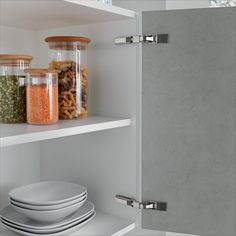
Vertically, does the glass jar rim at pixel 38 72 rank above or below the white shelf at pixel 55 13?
below

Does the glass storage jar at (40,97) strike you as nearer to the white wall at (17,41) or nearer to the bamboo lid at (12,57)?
the bamboo lid at (12,57)

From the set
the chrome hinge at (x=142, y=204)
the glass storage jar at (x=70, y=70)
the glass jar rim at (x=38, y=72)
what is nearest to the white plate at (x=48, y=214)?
the chrome hinge at (x=142, y=204)

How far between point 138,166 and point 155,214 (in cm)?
16

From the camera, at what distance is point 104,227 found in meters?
1.32

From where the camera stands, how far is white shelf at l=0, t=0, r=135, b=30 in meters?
1.07

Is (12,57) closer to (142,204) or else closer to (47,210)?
(47,210)

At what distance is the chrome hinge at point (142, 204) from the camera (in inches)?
50.4

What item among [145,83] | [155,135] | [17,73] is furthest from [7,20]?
[155,135]

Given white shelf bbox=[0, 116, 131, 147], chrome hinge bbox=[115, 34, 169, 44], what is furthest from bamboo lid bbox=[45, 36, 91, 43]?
white shelf bbox=[0, 116, 131, 147]

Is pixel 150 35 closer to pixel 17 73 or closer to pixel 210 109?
pixel 210 109

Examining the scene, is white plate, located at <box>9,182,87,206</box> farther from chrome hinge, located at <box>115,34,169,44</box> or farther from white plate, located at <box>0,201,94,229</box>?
chrome hinge, located at <box>115,34,169,44</box>

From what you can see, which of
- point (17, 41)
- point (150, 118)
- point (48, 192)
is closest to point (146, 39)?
point (150, 118)

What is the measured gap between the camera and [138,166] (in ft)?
4.33

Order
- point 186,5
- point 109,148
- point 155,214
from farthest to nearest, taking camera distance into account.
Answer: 1. point 186,5
2. point 109,148
3. point 155,214
